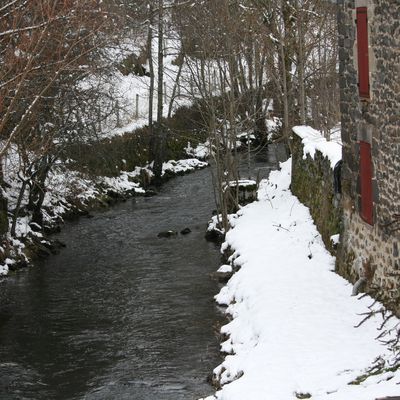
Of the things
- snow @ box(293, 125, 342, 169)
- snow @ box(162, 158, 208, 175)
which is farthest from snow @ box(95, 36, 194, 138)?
snow @ box(293, 125, 342, 169)

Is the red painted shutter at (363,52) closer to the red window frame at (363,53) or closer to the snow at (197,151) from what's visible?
the red window frame at (363,53)

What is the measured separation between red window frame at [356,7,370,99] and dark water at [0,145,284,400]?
4.97 m

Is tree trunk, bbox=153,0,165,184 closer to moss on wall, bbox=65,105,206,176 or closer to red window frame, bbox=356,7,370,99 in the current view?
moss on wall, bbox=65,105,206,176

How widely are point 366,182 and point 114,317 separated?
578cm

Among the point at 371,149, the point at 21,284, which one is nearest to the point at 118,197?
the point at 21,284

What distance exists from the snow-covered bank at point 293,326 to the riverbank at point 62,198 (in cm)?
546

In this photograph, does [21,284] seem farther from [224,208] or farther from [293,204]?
[293,204]

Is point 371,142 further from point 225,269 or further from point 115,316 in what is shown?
point 225,269

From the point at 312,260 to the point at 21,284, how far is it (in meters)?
6.89

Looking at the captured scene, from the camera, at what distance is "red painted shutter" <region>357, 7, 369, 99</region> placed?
12930 mm

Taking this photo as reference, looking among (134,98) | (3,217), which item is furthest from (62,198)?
(134,98)

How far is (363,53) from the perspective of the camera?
13.2 m

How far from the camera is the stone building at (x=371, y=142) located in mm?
11773

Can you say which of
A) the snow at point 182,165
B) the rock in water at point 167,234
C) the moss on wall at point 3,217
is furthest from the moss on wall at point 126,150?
the rock in water at point 167,234
